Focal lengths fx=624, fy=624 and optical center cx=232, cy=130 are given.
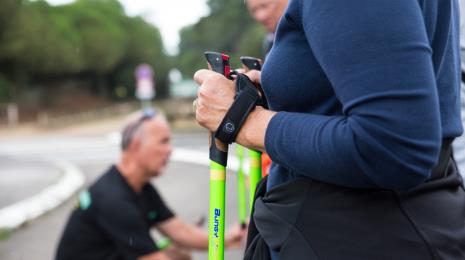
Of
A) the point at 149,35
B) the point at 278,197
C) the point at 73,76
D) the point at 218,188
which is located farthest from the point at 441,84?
the point at 149,35

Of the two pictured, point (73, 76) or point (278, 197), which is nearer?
point (278, 197)

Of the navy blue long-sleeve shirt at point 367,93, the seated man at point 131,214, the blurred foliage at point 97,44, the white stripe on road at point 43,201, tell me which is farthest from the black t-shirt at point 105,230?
the blurred foliage at point 97,44

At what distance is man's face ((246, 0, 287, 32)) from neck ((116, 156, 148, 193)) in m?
1.12

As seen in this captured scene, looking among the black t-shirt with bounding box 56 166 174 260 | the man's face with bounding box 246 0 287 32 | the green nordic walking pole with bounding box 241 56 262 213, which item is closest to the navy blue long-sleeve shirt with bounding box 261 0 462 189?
the green nordic walking pole with bounding box 241 56 262 213

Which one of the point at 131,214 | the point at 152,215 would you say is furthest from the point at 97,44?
the point at 131,214

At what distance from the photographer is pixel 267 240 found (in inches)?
53.8

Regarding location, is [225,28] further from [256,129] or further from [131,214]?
[256,129]

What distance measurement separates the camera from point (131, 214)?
10.5 feet

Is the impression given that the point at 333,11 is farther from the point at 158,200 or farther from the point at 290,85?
the point at 158,200

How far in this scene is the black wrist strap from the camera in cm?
135

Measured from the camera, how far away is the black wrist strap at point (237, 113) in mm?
1354

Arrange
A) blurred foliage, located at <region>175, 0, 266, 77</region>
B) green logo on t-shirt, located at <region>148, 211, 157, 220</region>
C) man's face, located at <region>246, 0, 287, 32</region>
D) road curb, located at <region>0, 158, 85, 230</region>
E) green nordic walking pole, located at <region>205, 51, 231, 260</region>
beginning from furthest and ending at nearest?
blurred foliage, located at <region>175, 0, 266, 77</region> < road curb, located at <region>0, 158, 85, 230</region> < green logo on t-shirt, located at <region>148, 211, 157, 220</region> < man's face, located at <region>246, 0, 287, 32</region> < green nordic walking pole, located at <region>205, 51, 231, 260</region>

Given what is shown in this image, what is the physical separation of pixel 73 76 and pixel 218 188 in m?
57.4

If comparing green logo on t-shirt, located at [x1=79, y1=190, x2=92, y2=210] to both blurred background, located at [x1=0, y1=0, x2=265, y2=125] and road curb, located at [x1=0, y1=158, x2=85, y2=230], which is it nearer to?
road curb, located at [x1=0, y1=158, x2=85, y2=230]
